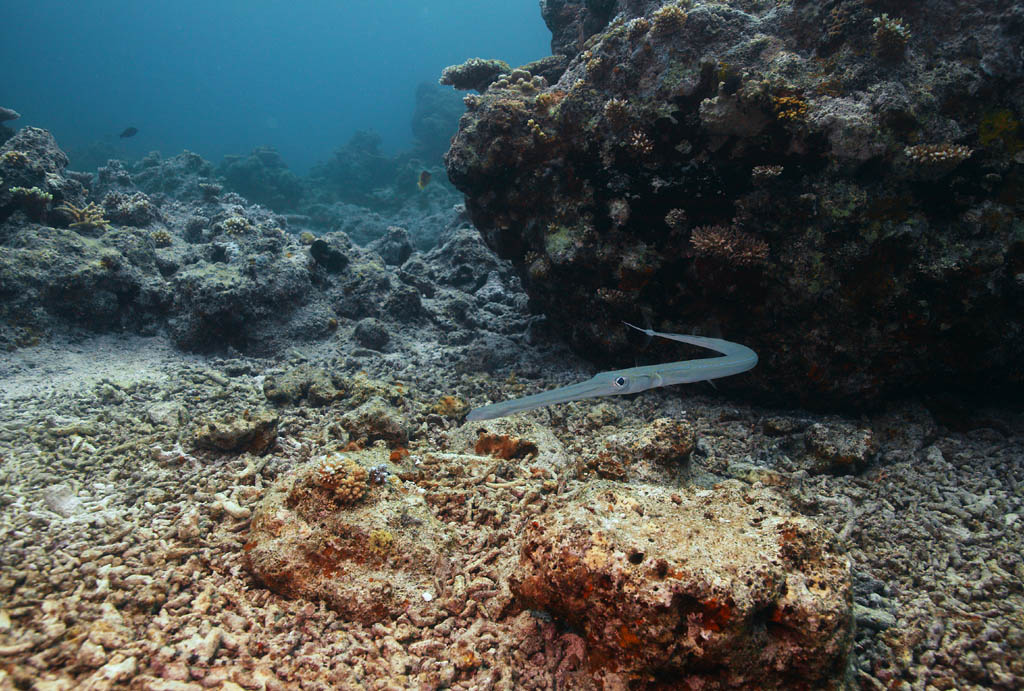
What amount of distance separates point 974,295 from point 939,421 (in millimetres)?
1336

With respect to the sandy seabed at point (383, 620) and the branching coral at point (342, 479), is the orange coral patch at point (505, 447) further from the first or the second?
the branching coral at point (342, 479)

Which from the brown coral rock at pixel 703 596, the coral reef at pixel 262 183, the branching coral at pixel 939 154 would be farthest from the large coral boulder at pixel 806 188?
the coral reef at pixel 262 183

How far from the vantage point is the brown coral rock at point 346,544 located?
125 inches

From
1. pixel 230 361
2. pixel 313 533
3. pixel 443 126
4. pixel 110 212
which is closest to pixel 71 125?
pixel 443 126

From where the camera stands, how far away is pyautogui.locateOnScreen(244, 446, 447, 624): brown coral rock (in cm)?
317

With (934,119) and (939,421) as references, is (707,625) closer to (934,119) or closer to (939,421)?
(939,421)

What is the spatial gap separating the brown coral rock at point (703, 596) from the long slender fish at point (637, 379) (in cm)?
90

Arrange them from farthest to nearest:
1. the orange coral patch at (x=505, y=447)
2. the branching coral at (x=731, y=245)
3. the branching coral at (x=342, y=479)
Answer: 1. the branching coral at (x=731, y=245)
2. the orange coral patch at (x=505, y=447)
3. the branching coral at (x=342, y=479)

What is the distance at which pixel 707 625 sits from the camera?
231 cm

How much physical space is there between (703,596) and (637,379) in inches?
53.8

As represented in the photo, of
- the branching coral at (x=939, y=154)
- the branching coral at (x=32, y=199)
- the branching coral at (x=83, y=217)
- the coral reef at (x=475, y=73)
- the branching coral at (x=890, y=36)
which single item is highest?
the coral reef at (x=475, y=73)

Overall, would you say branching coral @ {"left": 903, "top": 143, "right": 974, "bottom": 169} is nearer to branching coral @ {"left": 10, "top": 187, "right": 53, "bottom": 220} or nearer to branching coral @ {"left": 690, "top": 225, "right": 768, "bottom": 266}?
branching coral @ {"left": 690, "top": 225, "right": 768, "bottom": 266}

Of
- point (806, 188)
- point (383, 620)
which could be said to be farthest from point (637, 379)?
point (806, 188)

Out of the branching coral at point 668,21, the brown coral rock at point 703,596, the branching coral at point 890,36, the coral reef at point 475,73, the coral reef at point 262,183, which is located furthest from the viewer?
the coral reef at point 262,183
